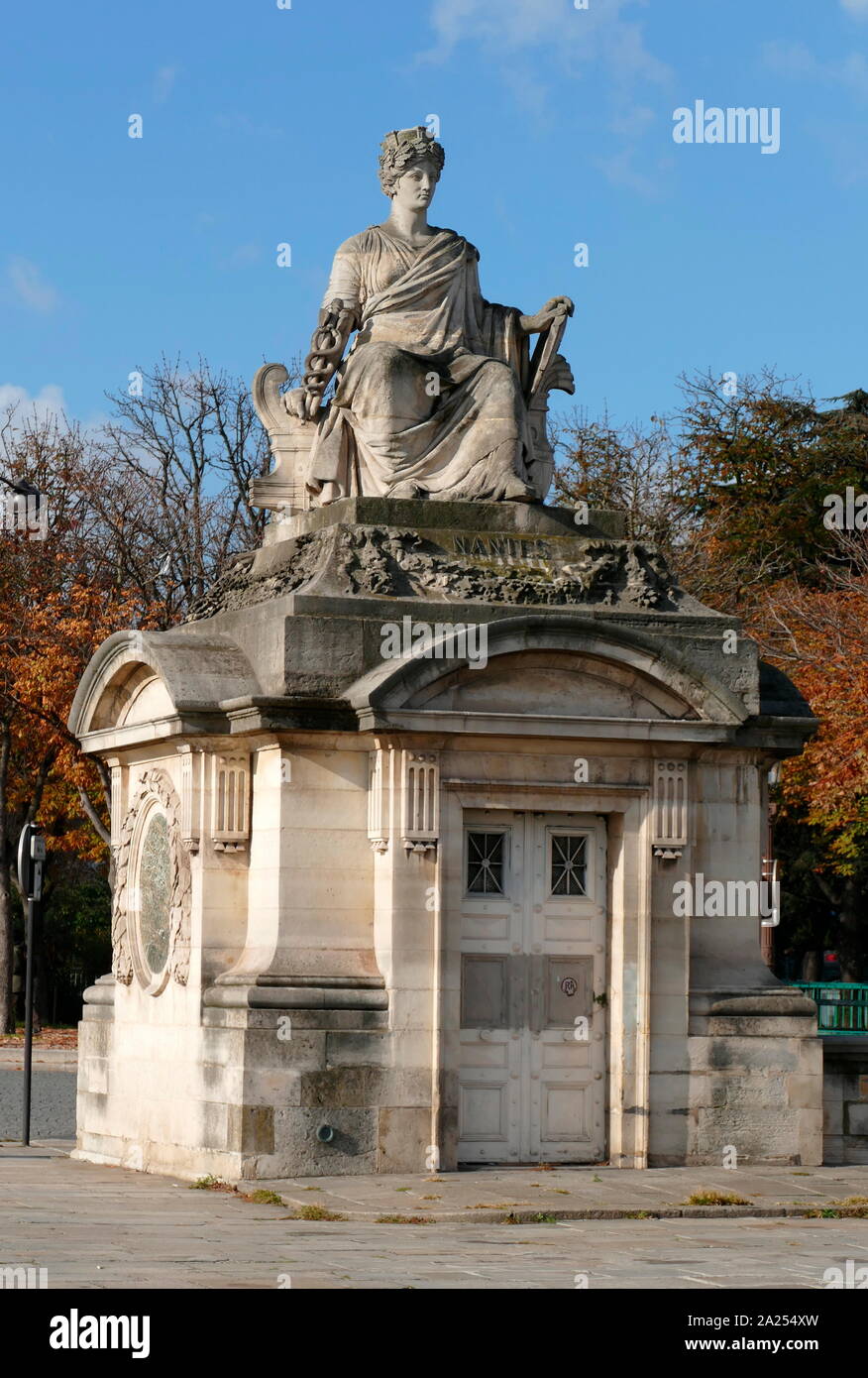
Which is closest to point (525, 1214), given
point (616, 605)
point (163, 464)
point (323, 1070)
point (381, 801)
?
point (323, 1070)

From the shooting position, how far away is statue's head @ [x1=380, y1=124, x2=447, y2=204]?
18547mm

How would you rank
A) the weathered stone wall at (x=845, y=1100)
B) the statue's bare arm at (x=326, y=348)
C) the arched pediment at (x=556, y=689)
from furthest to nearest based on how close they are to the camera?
the statue's bare arm at (x=326, y=348) → the weathered stone wall at (x=845, y=1100) → the arched pediment at (x=556, y=689)

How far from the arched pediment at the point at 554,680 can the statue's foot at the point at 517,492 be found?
172 cm

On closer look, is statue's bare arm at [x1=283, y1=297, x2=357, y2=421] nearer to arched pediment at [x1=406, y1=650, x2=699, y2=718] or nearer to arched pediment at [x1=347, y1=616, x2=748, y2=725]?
arched pediment at [x1=347, y1=616, x2=748, y2=725]

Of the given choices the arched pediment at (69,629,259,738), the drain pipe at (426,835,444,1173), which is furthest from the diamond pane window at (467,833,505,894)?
the arched pediment at (69,629,259,738)

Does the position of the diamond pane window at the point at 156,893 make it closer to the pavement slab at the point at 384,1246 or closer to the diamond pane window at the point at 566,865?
the pavement slab at the point at 384,1246

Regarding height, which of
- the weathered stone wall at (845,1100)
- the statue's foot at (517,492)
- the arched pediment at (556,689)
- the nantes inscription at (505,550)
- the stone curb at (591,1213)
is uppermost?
the statue's foot at (517,492)

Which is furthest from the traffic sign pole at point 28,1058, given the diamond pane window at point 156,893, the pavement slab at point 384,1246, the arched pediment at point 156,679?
the pavement slab at point 384,1246

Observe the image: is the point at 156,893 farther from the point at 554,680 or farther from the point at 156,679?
the point at 554,680

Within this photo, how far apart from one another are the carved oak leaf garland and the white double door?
2174 mm

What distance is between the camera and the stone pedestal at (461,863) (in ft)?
52.3

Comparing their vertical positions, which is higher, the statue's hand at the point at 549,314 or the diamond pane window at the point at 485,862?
the statue's hand at the point at 549,314

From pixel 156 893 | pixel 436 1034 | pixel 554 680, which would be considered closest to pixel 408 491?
pixel 554 680

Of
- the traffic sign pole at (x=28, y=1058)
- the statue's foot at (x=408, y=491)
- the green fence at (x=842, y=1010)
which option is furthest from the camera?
the green fence at (x=842, y=1010)
